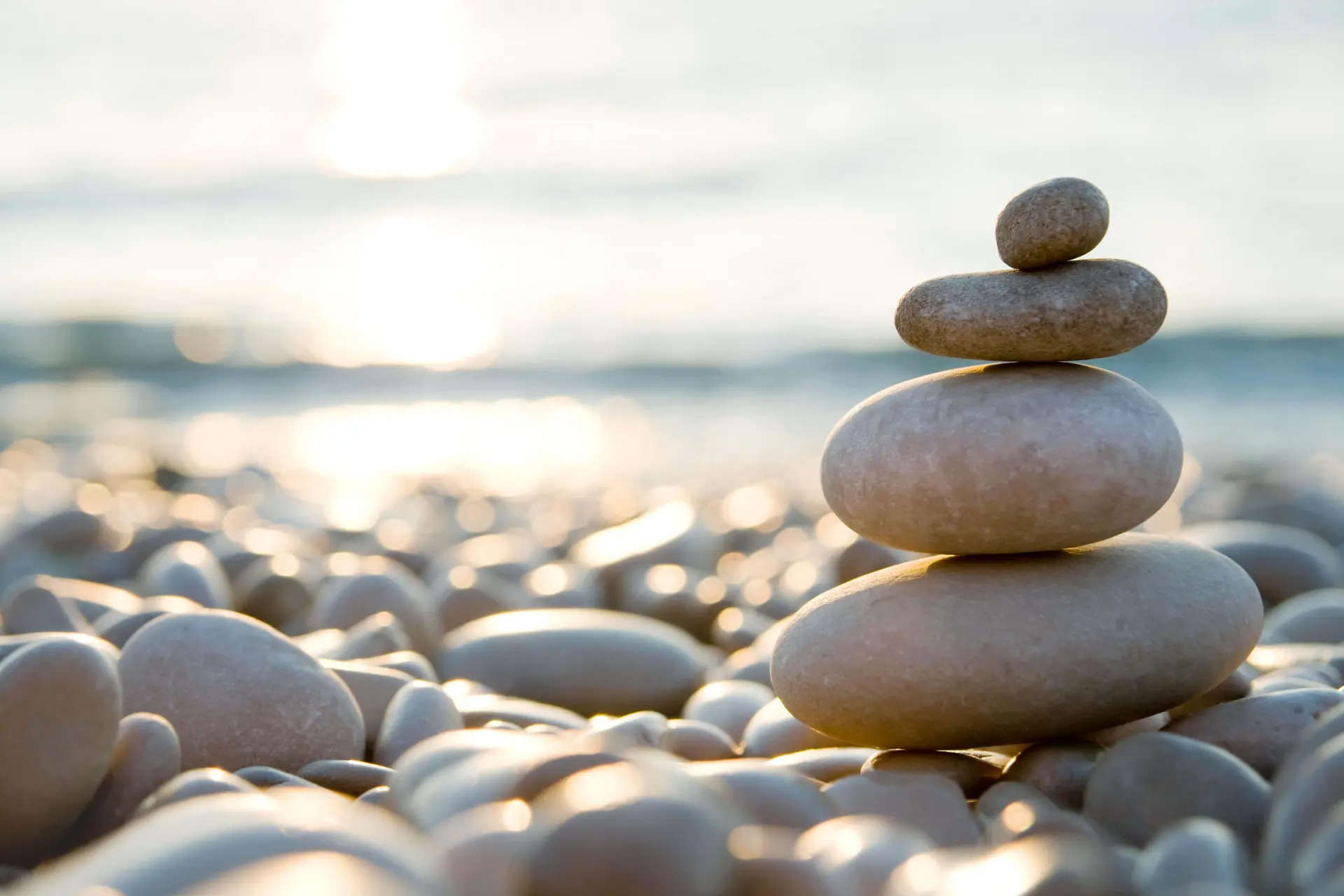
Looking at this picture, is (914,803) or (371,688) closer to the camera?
(914,803)

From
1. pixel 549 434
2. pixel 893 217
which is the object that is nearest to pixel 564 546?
pixel 549 434

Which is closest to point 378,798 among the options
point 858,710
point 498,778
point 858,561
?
point 498,778

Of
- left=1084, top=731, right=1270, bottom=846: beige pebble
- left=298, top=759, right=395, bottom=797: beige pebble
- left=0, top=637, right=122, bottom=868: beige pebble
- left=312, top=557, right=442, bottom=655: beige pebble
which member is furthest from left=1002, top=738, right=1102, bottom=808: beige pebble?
left=312, top=557, right=442, bottom=655: beige pebble

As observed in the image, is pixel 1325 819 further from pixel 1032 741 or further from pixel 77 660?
pixel 77 660

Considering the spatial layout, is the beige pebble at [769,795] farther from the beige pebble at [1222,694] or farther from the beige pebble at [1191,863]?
the beige pebble at [1222,694]

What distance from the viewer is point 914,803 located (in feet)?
6.37

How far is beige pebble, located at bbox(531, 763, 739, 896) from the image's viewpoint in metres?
1.35

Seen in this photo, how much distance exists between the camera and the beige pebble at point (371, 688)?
2.69 metres

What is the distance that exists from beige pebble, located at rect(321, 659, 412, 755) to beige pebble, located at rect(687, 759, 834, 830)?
1.01 m

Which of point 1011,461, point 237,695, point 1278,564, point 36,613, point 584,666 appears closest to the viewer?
point 1011,461

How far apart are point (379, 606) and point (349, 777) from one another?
1640mm

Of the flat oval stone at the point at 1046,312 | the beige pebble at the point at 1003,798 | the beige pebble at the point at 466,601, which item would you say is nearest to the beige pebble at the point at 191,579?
the beige pebble at the point at 466,601

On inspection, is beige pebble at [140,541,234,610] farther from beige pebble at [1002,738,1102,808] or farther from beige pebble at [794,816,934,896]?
→ beige pebble at [794,816,934,896]

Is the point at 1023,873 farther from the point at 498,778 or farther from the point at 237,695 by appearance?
the point at 237,695
